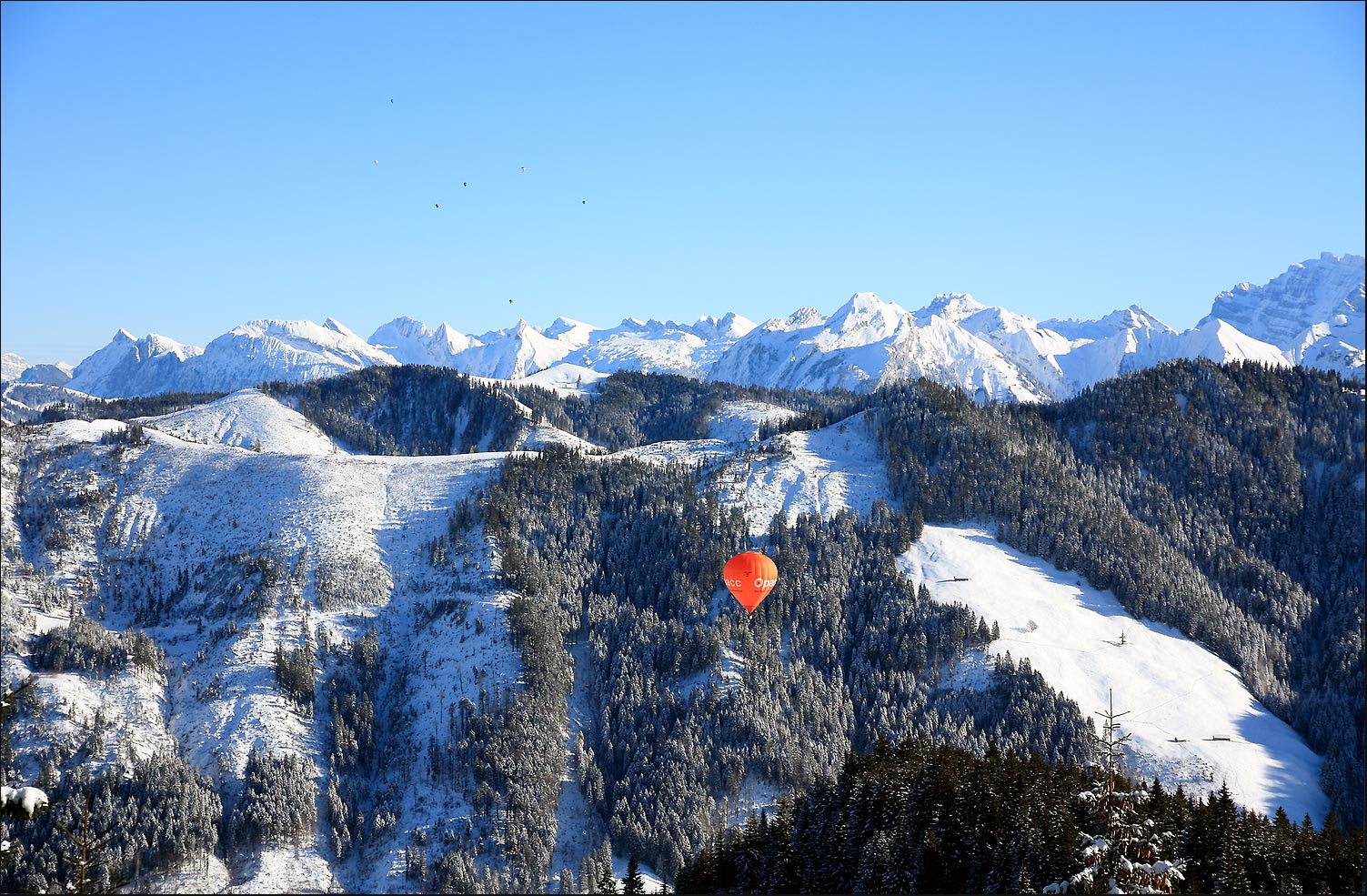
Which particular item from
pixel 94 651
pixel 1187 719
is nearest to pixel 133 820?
pixel 94 651

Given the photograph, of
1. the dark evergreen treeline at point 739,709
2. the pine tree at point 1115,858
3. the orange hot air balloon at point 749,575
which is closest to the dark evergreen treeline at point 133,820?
the dark evergreen treeline at point 739,709

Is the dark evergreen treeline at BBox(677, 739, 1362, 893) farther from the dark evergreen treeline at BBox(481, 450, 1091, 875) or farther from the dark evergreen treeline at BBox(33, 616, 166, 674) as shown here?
the dark evergreen treeline at BBox(33, 616, 166, 674)

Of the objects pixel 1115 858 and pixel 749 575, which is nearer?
pixel 1115 858

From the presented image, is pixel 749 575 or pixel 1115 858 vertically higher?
pixel 1115 858

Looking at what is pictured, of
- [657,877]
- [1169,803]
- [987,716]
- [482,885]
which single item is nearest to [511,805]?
[482,885]

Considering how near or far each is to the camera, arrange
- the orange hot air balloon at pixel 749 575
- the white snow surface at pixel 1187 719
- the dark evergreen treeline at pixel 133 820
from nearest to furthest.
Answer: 1. the orange hot air balloon at pixel 749 575
2. the dark evergreen treeline at pixel 133 820
3. the white snow surface at pixel 1187 719

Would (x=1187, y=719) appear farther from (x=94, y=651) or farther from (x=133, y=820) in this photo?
(x=94, y=651)

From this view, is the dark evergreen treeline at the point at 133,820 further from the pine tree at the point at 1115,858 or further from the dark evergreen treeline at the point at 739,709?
the pine tree at the point at 1115,858

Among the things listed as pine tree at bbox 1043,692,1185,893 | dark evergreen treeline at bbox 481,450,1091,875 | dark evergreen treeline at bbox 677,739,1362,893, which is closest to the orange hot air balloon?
dark evergreen treeline at bbox 481,450,1091,875
